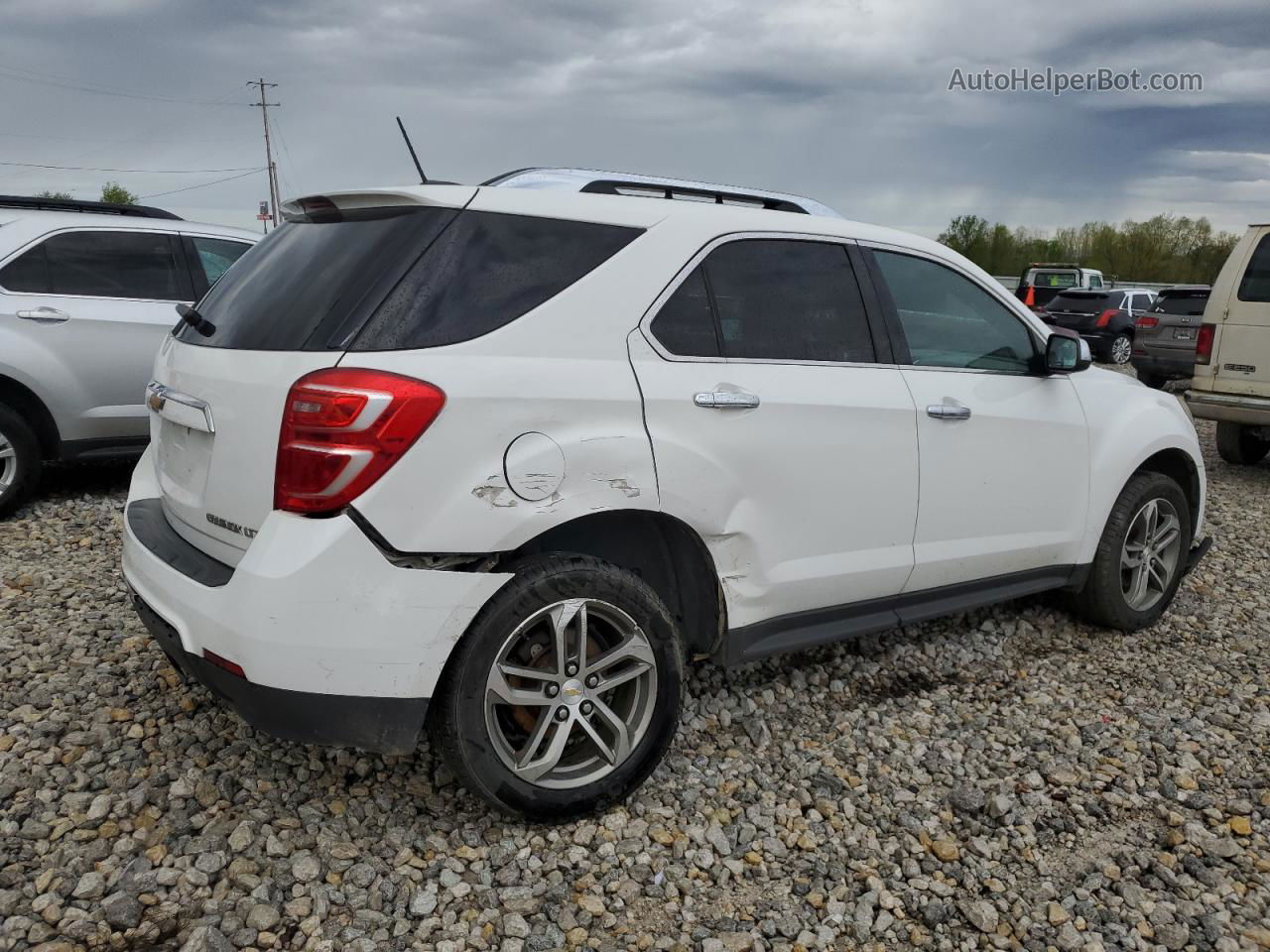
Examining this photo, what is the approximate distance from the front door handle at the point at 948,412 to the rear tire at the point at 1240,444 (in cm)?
698

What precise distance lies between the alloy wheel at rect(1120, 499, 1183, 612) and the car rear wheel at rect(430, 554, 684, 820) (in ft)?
8.57

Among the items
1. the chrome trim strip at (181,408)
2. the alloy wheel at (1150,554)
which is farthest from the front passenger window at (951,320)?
the chrome trim strip at (181,408)

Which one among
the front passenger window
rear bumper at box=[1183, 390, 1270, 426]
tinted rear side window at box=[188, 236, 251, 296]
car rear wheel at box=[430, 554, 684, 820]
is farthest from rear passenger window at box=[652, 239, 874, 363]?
rear bumper at box=[1183, 390, 1270, 426]

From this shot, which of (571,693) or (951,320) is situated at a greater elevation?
(951,320)

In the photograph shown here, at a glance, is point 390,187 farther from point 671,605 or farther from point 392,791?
point 392,791

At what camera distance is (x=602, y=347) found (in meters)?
2.87

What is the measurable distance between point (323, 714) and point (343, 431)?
717 millimetres

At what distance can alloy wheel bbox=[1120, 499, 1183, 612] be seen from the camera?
4.61 meters

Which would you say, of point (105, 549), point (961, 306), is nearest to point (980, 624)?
point (961, 306)

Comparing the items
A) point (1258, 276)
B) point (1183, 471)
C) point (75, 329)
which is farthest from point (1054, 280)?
point (75, 329)

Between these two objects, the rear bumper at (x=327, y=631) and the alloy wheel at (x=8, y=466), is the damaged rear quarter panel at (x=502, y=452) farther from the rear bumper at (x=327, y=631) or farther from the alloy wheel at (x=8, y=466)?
the alloy wheel at (x=8, y=466)

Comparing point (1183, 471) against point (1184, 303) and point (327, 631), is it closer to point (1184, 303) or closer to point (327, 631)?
point (327, 631)

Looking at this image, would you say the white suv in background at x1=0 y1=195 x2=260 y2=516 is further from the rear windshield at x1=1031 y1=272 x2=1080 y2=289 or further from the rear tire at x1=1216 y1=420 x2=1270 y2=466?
the rear windshield at x1=1031 y1=272 x2=1080 y2=289

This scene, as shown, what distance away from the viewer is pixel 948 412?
12.0 feet
